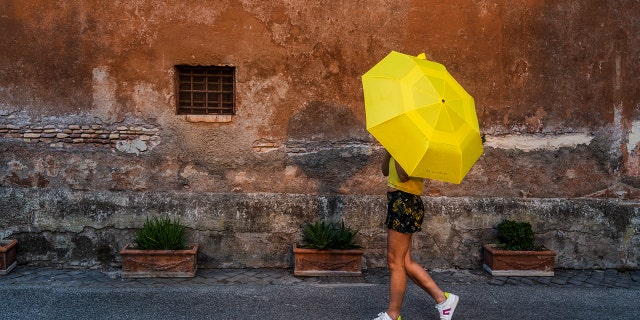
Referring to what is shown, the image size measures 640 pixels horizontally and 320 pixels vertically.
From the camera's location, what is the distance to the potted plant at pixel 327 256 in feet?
18.1

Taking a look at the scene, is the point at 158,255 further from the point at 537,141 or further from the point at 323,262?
the point at 537,141

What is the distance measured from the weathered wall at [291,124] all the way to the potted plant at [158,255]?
37 cm

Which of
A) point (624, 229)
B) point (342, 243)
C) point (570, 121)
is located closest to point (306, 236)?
point (342, 243)

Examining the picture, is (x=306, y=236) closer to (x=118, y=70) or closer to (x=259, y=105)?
(x=259, y=105)

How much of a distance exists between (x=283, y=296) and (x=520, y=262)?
260 centimetres

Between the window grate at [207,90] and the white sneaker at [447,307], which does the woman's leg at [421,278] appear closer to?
the white sneaker at [447,307]

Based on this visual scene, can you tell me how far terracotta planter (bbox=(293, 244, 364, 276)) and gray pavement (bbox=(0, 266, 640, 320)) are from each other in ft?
0.34

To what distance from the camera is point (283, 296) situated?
487cm

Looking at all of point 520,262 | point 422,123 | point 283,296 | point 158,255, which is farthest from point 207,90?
point 520,262

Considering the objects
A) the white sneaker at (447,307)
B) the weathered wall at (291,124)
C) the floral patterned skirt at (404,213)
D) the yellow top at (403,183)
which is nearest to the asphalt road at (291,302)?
the white sneaker at (447,307)

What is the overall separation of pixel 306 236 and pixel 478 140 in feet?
8.57

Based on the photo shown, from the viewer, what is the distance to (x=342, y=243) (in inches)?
221

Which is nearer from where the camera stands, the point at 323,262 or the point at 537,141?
the point at 323,262

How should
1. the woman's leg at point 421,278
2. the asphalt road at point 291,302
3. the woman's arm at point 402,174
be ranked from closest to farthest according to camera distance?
the woman's arm at point 402,174 < the woman's leg at point 421,278 < the asphalt road at point 291,302
